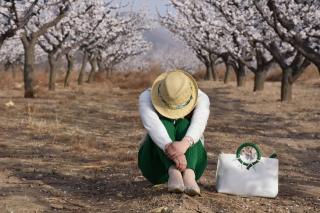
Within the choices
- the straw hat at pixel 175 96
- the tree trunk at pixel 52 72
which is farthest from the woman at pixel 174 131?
the tree trunk at pixel 52 72

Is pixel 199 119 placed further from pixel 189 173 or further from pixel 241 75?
pixel 241 75

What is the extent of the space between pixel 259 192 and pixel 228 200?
35 cm

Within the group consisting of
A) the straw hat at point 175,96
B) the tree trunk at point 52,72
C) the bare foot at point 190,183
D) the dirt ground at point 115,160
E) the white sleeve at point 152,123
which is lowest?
the dirt ground at point 115,160

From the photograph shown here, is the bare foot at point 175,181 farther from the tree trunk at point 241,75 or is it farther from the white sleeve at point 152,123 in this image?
the tree trunk at point 241,75

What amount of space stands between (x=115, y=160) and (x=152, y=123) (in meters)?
2.73

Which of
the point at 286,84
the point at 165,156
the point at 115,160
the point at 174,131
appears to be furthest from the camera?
the point at 286,84

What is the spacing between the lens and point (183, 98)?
16.2 ft

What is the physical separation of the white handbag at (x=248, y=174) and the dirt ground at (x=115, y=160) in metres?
0.08

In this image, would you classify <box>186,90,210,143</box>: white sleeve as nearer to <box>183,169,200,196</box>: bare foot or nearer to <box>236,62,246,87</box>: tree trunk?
<box>183,169,200,196</box>: bare foot

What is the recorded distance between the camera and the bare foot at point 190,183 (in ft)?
15.2

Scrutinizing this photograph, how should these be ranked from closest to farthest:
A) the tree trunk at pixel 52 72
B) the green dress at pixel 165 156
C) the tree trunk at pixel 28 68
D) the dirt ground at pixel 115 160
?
the dirt ground at pixel 115 160, the green dress at pixel 165 156, the tree trunk at pixel 28 68, the tree trunk at pixel 52 72

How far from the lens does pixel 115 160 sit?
7492 millimetres

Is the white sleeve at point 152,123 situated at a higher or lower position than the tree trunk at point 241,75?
lower

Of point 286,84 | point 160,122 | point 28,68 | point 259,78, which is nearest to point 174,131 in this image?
point 160,122
